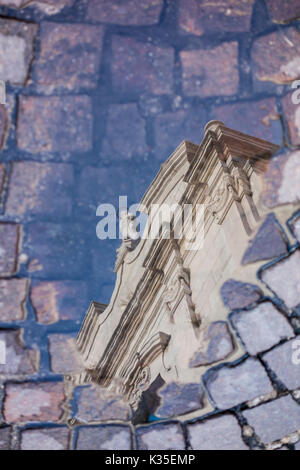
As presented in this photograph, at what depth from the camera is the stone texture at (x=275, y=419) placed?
111 inches

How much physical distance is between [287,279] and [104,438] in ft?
4.37

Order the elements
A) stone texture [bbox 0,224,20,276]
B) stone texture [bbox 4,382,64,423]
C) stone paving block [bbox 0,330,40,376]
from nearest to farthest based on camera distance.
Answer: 1. stone texture [bbox 4,382,64,423]
2. stone paving block [bbox 0,330,40,376]
3. stone texture [bbox 0,224,20,276]

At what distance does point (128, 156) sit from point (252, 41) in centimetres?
107

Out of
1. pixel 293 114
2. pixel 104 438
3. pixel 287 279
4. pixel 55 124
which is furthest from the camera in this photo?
pixel 55 124

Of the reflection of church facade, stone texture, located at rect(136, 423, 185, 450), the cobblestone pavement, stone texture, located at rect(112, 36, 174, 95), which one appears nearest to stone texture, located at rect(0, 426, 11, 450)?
the cobblestone pavement

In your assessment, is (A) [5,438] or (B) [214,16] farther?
(B) [214,16]

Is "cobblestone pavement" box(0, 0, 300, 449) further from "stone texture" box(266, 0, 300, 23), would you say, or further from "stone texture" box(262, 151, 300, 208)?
"stone texture" box(262, 151, 300, 208)

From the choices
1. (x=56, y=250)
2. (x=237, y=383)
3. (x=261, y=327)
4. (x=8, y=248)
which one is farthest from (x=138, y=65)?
(x=237, y=383)

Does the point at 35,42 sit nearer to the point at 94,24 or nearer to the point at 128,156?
the point at 94,24

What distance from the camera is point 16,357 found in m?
3.62

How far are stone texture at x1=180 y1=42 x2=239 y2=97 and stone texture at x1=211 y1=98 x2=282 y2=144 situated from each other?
0.39ft

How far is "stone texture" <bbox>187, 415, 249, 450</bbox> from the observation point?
9.70ft

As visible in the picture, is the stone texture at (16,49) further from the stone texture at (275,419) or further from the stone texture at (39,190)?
the stone texture at (275,419)

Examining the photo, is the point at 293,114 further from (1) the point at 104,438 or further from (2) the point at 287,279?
(1) the point at 104,438
